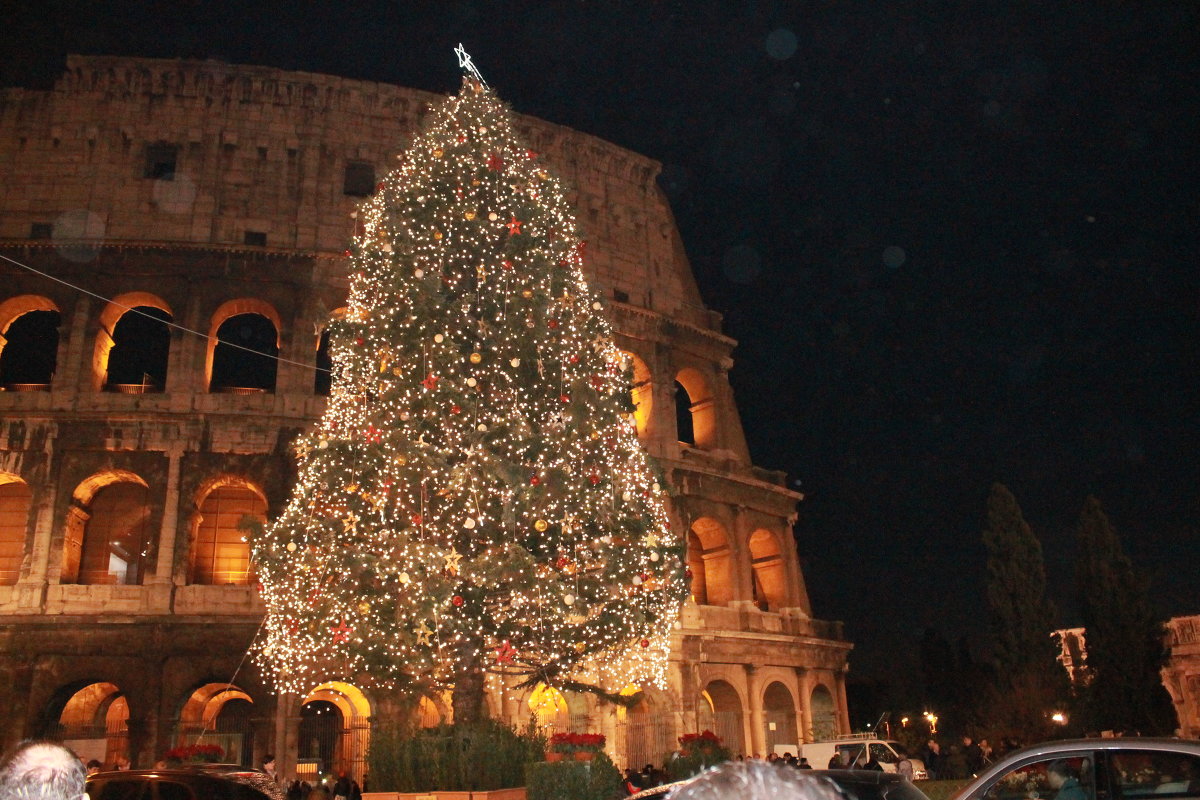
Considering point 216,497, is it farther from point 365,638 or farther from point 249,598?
point 365,638

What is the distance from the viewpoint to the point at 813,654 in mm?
28234

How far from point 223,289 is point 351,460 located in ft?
36.9

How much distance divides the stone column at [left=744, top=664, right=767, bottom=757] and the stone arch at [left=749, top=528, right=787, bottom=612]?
291 centimetres

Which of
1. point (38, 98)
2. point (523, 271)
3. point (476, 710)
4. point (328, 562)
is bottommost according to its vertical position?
point (476, 710)

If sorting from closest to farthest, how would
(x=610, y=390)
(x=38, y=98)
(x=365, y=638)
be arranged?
(x=365, y=638) → (x=610, y=390) → (x=38, y=98)

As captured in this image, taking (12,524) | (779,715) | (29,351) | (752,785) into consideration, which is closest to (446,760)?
(752,785)

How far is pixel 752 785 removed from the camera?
1.71 metres

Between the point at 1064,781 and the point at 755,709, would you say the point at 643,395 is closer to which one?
the point at 755,709

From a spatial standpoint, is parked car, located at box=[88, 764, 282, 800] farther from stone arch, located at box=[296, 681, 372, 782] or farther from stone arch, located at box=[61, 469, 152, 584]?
stone arch, located at box=[61, 469, 152, 584]

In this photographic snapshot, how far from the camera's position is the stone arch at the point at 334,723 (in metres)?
21.4

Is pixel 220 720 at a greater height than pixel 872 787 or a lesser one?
greater

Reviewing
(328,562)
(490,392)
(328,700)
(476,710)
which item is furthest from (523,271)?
(328,700)

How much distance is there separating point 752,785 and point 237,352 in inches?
1269

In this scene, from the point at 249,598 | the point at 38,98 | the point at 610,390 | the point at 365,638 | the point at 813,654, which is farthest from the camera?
the point at 813,654
